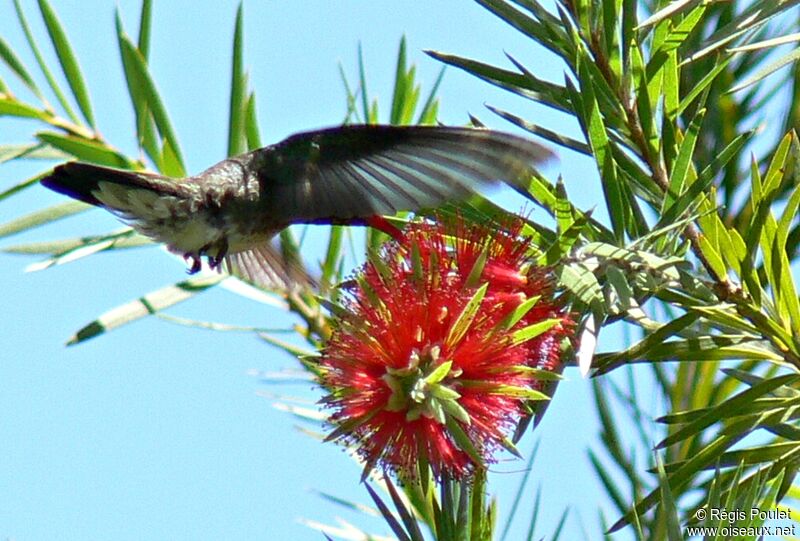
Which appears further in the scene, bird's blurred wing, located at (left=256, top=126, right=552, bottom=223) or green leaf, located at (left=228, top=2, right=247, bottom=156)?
green leaf, located at (left=228, top=2, right=247, bottom=156)

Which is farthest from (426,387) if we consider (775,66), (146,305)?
(146,305)

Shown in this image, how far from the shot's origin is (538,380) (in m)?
0.93

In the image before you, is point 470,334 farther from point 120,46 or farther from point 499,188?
point 120,46

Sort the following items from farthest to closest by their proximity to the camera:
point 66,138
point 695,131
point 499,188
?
point 66,138 → point 499,188 → point 695,131

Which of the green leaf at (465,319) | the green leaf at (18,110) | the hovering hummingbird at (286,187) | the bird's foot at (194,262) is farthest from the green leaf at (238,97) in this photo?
the green leaf at (465,319)

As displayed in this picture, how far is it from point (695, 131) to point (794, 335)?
8.0 inches

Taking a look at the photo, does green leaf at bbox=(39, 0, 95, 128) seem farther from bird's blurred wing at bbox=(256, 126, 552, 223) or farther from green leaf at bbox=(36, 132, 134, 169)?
bird's blurred wing at bbox=(256, 126, 552, 223)

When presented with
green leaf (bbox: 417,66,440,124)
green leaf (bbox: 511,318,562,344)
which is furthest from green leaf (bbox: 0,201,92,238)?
green leaf (bbox: 511,318,562,344)

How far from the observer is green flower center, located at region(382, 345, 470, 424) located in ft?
2.82

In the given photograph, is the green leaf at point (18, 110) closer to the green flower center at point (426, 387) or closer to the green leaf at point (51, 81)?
the green leaf at point (51, 81)

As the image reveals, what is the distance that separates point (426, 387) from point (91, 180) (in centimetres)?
52

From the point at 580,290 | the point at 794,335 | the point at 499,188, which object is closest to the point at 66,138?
the point at 499,188

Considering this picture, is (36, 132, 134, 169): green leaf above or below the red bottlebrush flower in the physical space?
above

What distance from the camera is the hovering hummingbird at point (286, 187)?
103 centimetres
